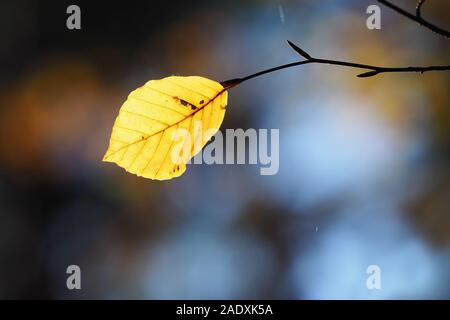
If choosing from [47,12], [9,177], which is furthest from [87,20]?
[9,177]

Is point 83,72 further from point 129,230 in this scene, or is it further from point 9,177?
point 129,230

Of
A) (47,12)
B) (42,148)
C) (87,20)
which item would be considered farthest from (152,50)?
(42,148)

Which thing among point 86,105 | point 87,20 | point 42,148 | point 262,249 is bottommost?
point 262,249

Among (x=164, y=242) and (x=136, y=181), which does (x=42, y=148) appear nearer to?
(x=136, y=181)
